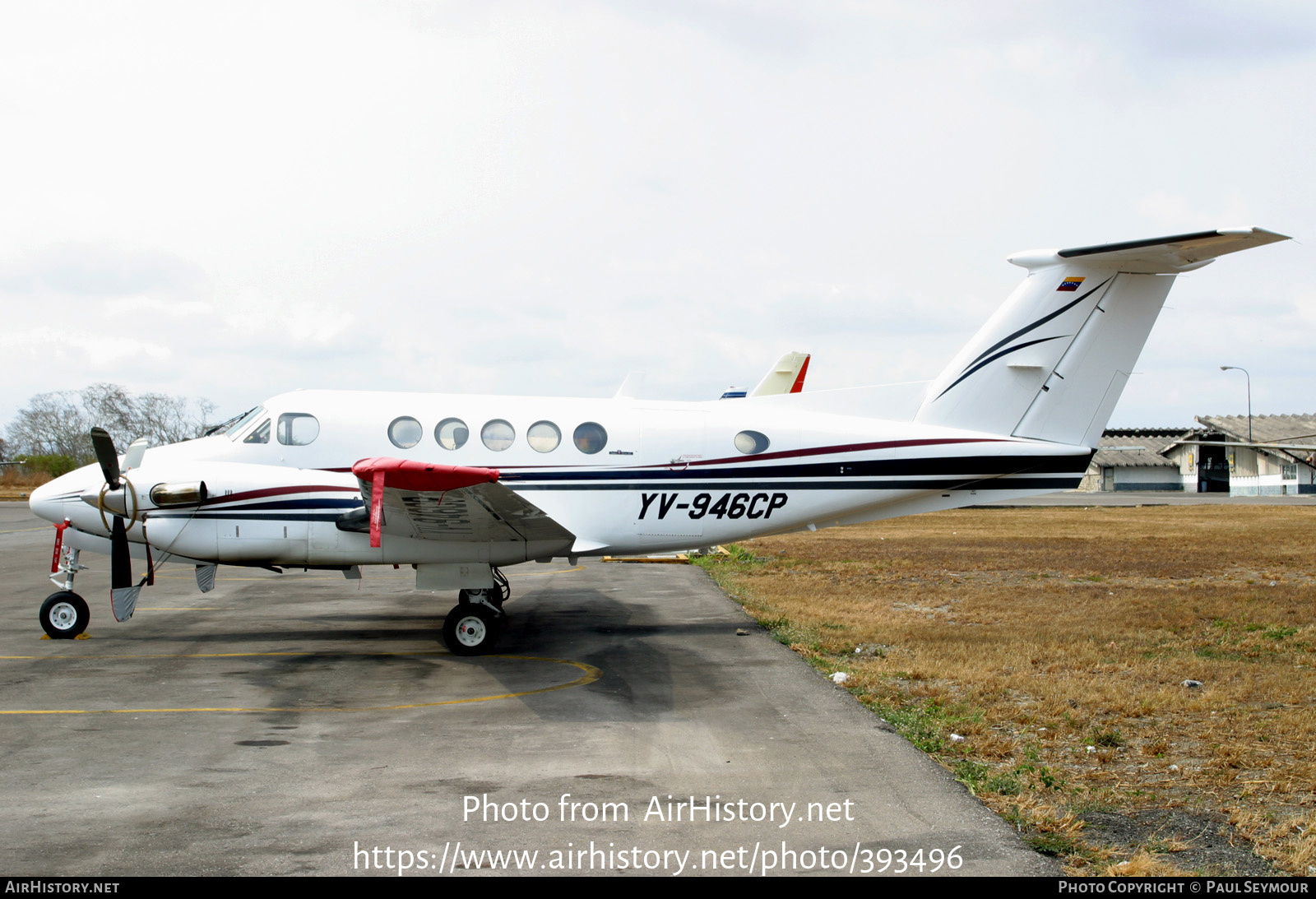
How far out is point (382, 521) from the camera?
10.3 m

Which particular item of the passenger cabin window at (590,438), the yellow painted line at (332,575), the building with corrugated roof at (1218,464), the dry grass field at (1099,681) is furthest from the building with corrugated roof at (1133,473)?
the passenger cabin window at (590,438)

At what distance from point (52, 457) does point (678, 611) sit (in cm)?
5821

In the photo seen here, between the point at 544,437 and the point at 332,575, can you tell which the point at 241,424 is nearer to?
the point at 544,437

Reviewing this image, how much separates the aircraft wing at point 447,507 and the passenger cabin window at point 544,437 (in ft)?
4.07

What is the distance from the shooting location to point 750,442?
11984 mm

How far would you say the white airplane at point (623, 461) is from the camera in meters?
10.8

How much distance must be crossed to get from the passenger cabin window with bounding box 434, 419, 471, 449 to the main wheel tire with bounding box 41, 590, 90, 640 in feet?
16.0

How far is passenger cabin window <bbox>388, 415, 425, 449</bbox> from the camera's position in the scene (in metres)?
11.4

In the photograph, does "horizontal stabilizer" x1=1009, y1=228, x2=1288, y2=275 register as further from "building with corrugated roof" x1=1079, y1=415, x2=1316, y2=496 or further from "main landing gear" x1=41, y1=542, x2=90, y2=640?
"building with corrugated roof" x1=1079, y1=415, x2=1316, y2=496

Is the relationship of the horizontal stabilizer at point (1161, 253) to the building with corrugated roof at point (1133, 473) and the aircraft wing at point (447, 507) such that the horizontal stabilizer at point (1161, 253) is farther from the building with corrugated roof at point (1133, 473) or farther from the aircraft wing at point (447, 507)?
the building with corrugated roof at point (1133, 473)

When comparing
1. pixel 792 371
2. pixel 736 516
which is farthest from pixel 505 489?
pixel 792 371

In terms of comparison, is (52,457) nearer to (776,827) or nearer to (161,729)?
(161,729)

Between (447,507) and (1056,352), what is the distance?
8.29m
